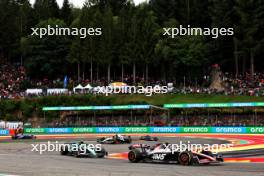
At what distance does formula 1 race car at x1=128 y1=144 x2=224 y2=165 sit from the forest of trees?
159 ft

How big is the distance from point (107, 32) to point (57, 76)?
651 inches

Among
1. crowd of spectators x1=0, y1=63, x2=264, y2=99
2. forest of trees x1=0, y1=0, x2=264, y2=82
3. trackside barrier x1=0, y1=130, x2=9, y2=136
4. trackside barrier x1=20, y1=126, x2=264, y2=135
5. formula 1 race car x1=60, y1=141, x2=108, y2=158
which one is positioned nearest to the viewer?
formula 1 race car x1=60, y1=141, x2=108, y2=158

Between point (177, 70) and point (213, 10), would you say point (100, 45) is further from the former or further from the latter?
point (213, 10)

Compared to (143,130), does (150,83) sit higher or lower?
higher

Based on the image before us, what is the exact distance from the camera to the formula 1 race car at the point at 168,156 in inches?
898

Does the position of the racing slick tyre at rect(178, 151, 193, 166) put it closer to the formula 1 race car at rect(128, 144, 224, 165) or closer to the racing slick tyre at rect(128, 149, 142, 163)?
the formula 1 race car at rect(128, 144, 224, 165)

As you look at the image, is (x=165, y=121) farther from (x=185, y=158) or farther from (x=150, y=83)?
(x=185, y=158)

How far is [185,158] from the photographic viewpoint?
23016 millimetres

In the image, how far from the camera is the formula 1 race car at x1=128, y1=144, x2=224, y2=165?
22812 millimetres

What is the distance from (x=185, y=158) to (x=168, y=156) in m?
1.30

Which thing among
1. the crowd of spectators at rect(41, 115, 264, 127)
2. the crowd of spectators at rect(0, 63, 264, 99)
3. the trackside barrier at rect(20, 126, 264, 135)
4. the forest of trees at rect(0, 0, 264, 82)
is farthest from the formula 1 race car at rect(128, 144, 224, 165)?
the forest of trees at rect(0, 0, 264, 82)

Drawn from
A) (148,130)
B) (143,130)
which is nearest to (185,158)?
(148,130)


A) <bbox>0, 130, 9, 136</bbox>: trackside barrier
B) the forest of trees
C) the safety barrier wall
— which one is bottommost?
<bbox>0, 130, 9, 136</bbox>: trackside barrier

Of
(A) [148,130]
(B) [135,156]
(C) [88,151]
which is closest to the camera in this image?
(B) [135,156]
